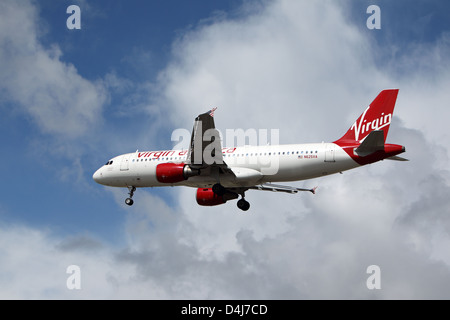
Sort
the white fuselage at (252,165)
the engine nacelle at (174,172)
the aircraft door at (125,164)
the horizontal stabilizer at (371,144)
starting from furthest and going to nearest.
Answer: the aircraft door at (125,164), the engine nacelle at (174,172), the white fuselage at (252,165), the horizontal stabilizer at (371,144)

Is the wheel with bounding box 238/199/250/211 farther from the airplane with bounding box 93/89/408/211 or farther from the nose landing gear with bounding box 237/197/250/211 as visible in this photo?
the airplane with bounding box 93/89/408/211

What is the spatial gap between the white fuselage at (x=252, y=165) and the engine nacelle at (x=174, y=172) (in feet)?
4.95

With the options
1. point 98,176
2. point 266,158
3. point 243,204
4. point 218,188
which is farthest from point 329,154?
point 98,176

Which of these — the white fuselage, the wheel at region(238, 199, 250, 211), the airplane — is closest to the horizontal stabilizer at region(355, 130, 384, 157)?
the airplane

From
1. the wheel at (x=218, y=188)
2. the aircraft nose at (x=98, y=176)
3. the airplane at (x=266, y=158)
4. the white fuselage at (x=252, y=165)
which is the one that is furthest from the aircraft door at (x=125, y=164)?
the wheel at (x=218, y=188)

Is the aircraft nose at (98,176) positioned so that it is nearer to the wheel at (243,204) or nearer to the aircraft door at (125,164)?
the aircraft door at (125,164)

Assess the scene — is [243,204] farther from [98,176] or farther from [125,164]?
[98,176]

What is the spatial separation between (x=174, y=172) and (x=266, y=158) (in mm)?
6237

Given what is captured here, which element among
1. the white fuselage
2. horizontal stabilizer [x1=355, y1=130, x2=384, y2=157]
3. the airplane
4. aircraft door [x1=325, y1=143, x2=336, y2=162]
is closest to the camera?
horizontal stabilizer [x1=355, y1=130, x2=384, y2=157]

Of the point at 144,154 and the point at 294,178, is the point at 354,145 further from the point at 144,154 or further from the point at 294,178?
the point at 144,154

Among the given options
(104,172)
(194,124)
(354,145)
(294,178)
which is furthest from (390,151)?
(104,172)

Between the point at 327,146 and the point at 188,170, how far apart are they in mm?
9288

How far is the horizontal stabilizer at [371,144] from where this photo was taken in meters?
36.7

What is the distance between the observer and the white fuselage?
1538 inches
